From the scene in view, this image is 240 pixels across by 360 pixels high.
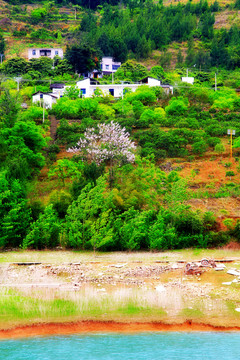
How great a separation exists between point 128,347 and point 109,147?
18604 mm

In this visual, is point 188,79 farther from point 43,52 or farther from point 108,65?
point 43,52

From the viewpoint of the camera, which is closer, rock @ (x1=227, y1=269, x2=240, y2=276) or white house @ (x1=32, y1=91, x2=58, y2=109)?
rock @ (x1=227, y1=269, x2=240, y2=276)

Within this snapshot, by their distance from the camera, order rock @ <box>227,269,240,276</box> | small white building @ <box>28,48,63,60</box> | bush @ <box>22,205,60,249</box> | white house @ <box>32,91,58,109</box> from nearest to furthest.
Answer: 1. rock @ <box>227,269,240,276</box>
2. bush @ <box>22,205,60,249</box>
3. white house @ <box>32,91,58,109</box>
4. small white building @ <box>28,48,63,60</box>

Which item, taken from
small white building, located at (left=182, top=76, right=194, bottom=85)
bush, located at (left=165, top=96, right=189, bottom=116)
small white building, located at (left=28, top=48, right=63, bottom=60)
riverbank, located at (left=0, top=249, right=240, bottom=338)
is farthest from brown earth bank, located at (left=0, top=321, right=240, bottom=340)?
small white building, located at (left=28, top=48, right=63, bottom=60)

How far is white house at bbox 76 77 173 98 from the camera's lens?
177ft

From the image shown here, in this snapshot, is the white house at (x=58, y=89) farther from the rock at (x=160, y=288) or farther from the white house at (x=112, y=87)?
the rock at (x=160, y=288)

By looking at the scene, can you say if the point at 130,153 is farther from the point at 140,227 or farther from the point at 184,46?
the point at 184,46

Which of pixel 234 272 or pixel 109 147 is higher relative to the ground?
pixel 109 147

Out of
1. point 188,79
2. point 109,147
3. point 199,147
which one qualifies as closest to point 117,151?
point 109,147

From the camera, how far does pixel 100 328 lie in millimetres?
16438

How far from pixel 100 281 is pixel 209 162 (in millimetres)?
19570

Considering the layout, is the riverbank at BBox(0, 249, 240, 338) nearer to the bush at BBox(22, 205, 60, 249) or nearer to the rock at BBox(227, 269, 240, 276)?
the rock at BBox(227, 269, 240, 276)

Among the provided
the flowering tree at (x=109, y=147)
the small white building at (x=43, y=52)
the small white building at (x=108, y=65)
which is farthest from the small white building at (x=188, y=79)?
the flowering tree at (x=109, y=147)

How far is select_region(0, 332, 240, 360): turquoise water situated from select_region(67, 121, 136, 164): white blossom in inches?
681
